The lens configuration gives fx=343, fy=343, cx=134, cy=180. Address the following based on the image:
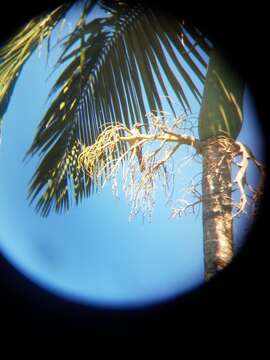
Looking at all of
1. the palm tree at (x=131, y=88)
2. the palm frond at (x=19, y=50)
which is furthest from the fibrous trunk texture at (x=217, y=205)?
the palm frond at (x=19, y=50)

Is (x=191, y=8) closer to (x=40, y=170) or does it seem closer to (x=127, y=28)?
(x=127, y=28)

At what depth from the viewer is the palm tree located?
42.5 inches

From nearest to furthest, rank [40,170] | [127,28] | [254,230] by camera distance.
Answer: [254,230] → [127,28] → [40,170]

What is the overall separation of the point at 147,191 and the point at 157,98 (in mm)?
349

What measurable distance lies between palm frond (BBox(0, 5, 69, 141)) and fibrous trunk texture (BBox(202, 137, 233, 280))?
2.09 ft

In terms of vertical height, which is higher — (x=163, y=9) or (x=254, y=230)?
(x=163, y=9)

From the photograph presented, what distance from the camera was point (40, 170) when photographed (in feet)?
4.80

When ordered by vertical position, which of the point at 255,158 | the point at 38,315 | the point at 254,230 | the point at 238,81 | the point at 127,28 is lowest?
the point at 38,315

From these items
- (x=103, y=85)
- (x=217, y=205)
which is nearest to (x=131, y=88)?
(x=103, y=85)

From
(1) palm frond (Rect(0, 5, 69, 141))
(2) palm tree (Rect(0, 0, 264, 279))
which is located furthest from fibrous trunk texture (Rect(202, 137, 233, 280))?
(1) palm frond (Rect(0, 5, 69, 141))

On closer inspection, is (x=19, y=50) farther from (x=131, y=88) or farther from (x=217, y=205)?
(x=217, y=205)

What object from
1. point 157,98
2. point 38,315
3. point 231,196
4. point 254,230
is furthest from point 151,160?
point 38,315

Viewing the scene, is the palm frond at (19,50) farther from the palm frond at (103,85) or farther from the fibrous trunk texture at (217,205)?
the fibrous trunk texture at (217,205)

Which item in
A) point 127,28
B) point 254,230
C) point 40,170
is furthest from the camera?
point 40,170
